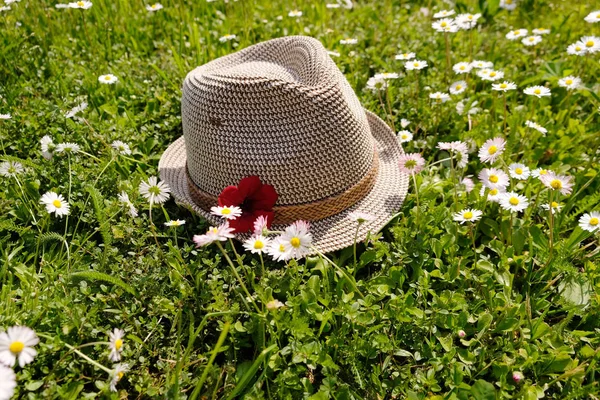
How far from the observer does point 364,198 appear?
2514 mm

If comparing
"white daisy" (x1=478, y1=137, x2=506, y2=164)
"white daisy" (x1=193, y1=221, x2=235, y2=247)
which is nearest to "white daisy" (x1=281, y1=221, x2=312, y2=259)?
"white daisy" (x1=193, y1=221, x2=235, y2=247)

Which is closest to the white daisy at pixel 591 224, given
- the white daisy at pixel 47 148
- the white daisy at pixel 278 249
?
the white daisy at pixel 278 249

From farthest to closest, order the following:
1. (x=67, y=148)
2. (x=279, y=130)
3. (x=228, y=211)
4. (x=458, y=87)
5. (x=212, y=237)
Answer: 1. (x=458, y=87)
2. (x=67, y=148)
3. (x=279, y=130)
4. (x=228, y=211)
5. (x=212, y=237)

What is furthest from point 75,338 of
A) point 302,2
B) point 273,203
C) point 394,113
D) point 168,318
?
point 302,2

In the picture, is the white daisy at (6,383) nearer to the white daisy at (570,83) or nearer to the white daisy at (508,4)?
the white daisy at (570,83)

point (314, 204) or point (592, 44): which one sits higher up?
point (592, 44)

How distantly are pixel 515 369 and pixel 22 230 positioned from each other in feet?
6.66

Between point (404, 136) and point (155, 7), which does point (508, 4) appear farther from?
point (155, 7)

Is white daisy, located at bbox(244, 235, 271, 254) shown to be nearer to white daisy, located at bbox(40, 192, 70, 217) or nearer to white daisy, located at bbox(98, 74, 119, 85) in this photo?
white daisy, located at bbox(40, 192, 70, 217)

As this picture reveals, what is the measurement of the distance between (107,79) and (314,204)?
1.68m

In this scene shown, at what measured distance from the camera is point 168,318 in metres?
2.14

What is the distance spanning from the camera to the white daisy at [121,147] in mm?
2717

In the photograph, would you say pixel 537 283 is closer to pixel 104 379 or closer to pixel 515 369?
pixel 515 369

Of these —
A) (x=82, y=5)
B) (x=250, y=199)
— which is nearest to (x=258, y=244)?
(x=250, y=199)
